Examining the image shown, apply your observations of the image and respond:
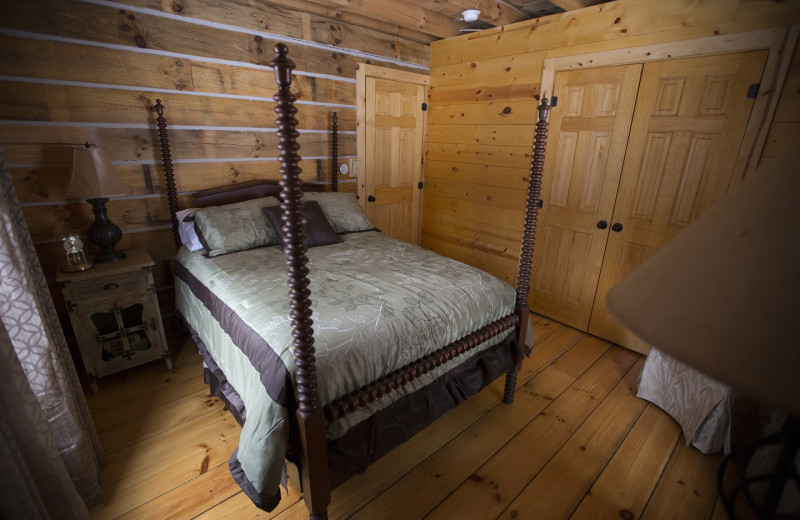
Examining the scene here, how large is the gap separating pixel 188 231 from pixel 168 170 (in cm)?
45

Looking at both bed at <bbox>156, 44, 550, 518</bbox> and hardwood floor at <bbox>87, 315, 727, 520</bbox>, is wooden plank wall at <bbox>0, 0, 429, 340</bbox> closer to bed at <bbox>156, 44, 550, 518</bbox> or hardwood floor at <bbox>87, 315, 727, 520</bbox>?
bed at <bbox>156, 44, 550, 518</bbox>

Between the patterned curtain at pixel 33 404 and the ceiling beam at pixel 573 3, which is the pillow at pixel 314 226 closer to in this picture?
the patterned curtain at pixel 33 404

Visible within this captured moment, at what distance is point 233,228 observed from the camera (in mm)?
2365

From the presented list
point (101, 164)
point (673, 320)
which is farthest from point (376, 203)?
point (673, 320)

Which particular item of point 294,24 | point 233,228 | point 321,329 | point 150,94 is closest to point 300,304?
point 321,329

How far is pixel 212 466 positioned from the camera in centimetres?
169

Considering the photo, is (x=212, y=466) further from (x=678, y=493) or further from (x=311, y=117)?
(x=311, y=117)

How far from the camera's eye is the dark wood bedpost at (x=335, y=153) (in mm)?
3228

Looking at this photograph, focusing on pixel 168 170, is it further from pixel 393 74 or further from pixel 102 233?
pixel 393 74

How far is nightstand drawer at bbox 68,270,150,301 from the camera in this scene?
1953mm

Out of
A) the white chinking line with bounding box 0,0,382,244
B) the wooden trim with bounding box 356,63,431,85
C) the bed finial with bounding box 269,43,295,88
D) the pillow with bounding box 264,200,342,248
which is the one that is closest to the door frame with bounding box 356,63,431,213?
the wooden trim with bounding box 356,63,431,85

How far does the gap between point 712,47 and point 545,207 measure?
137 centimetres

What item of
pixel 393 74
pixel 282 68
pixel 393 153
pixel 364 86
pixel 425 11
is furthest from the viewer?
pixel 393 153

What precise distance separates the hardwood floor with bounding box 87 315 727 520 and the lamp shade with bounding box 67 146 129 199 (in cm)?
114
